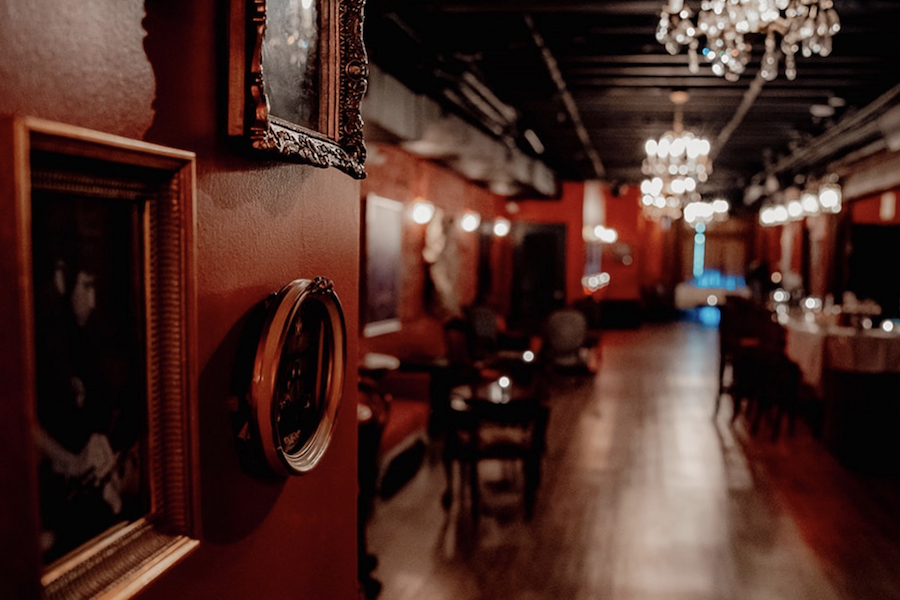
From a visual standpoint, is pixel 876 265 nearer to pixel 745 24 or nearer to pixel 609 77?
pixel 609 77

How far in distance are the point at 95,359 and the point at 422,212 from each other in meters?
6.76

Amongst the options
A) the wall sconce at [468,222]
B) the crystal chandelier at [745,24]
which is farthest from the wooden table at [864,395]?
the wall sconce at [468,222]

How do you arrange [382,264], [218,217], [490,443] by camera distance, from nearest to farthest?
[218,217]
[490,443]
[382,264]

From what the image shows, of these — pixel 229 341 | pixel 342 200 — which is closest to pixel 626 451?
pixel 342 200

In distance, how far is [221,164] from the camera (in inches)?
50.9

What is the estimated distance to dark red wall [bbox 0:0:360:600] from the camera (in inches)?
36.5

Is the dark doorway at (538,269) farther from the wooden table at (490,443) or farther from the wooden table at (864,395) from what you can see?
the wooden table at (490,443)

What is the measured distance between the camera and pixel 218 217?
1290 mm

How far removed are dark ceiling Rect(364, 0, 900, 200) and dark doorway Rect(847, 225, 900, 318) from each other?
4.12 feet

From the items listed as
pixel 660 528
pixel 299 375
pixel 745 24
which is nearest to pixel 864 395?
pixel 660 528

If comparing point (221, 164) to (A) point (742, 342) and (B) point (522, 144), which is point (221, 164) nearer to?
(A) point (742, 342)

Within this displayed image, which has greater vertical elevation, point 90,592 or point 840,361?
point 90,592

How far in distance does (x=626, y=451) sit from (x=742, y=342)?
2.51 m

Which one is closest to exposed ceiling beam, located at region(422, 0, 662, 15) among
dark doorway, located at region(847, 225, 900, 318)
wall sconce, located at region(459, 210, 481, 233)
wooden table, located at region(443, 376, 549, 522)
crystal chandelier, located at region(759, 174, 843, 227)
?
wooden table, located at region(443, 376, 549, 522)
